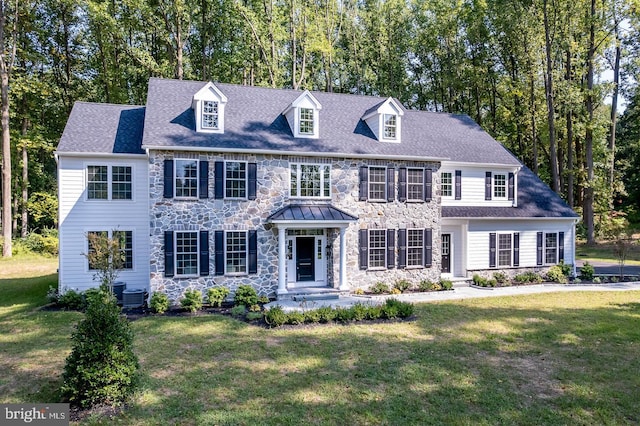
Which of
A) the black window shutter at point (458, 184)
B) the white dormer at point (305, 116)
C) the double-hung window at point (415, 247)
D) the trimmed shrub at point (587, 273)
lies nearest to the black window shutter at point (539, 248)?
the trimmed shrub at point (587, 273)

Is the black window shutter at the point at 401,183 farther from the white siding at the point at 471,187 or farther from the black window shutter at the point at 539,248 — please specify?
the black window shutter at the point at 539,248

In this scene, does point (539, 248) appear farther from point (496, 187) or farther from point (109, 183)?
point (109, 183)

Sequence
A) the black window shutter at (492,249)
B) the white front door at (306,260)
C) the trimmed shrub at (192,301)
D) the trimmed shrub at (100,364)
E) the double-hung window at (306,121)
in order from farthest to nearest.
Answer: the black window shutter at (492,249) → the double-hung window at (306,121) → the white front door at (306,260) → the trimmed shrub at (192,301) → the trimmed shrub at (100,364)

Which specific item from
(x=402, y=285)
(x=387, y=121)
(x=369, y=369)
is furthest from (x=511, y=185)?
(x=369, y=369)

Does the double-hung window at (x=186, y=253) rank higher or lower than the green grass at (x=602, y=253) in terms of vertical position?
higher

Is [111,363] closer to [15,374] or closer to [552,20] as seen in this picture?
[15,374]

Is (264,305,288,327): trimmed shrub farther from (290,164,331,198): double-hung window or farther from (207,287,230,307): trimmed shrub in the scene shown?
(290,164,331,198): double-hung window

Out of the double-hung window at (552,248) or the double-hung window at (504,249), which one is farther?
the double-hung window at (552,248)
